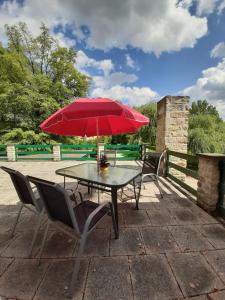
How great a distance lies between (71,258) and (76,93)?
15.2 metres

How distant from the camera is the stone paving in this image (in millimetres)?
1354

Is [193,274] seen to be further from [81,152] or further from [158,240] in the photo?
[81,152]

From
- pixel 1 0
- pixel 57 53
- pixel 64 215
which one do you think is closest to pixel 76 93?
pixel 57 53

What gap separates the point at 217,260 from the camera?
1.70 meters

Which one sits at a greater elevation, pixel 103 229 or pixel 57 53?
pixel 57 53

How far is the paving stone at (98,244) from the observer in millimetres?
1816

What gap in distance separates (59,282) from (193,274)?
1228mm

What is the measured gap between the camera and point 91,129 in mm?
3545

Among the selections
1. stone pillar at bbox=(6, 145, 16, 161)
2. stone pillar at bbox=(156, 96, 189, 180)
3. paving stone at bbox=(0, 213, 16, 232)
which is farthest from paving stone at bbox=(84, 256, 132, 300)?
stone pillar at bbox=(6, 145, 16, 161)

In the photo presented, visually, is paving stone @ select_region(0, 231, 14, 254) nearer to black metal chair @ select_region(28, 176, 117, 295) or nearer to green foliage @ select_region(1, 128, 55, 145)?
black metal chair @ select_region(28, 176, 117, 295)

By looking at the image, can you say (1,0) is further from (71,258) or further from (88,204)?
(71,258)

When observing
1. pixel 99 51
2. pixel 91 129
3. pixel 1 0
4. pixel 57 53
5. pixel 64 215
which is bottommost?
pixel 64 215

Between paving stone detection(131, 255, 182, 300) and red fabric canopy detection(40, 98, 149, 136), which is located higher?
red fabric canopy detection(40, 98, 149, 136)

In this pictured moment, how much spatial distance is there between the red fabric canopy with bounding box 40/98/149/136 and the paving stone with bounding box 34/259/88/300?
1.51m
